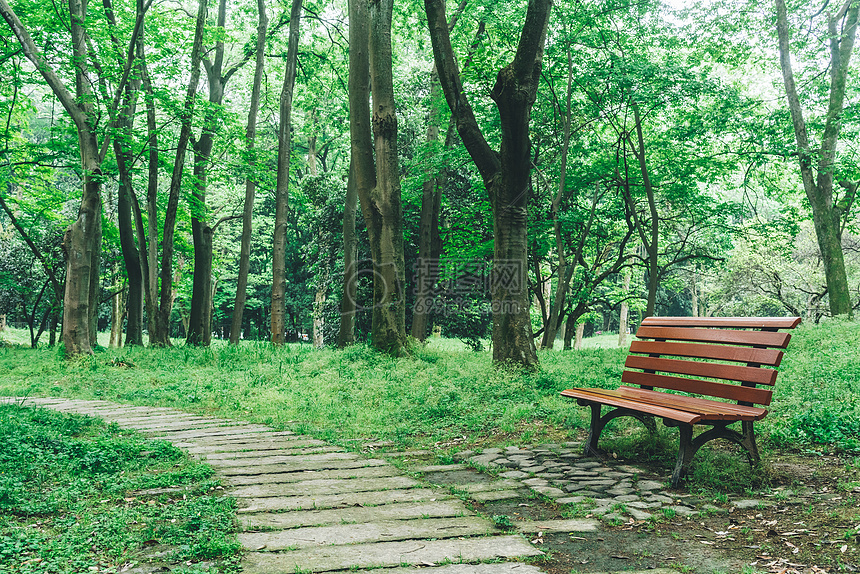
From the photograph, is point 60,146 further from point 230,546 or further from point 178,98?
point 230,546

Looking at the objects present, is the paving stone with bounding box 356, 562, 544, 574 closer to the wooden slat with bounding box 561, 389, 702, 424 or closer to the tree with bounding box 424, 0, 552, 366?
the wooden slat with bounding box 561, 389, 702, 424

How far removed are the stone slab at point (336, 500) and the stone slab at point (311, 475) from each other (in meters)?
0.41

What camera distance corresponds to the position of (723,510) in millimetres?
3527

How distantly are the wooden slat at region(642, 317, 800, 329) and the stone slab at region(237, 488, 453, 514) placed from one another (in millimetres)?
2539

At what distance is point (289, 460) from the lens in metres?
4.67

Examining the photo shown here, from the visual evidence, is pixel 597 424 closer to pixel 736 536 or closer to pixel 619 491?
pixel 619 491

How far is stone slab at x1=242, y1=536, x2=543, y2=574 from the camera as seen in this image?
2650 millimetres

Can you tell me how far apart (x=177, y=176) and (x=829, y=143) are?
51.2 feet

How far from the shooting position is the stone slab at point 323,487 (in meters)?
3.78

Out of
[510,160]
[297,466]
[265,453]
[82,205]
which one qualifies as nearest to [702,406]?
[297,466]

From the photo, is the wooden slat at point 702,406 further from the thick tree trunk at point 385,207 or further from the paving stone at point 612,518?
the thick tree trunk at point 385,207

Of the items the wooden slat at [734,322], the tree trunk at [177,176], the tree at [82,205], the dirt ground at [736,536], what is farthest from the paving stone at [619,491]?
the tree trunk at [177,176]

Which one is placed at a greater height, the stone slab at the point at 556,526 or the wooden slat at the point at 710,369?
the wooden slat at the point at 710,369

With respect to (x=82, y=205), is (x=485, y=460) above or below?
below
